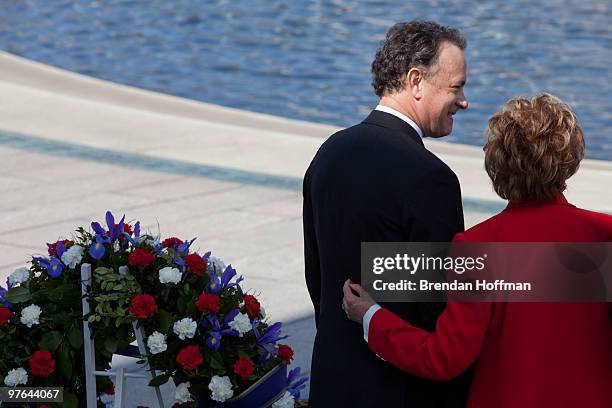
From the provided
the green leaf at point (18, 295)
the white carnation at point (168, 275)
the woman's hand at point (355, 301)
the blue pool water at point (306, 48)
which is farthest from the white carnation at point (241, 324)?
the blue pool water at point (306, 48)

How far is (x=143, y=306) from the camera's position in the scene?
13.4 feet

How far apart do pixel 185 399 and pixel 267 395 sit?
0.91 ft

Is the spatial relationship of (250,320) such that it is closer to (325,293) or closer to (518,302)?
(325,293)

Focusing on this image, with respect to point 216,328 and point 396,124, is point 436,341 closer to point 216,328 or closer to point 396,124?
point 396,124

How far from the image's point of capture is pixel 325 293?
353 centimetres

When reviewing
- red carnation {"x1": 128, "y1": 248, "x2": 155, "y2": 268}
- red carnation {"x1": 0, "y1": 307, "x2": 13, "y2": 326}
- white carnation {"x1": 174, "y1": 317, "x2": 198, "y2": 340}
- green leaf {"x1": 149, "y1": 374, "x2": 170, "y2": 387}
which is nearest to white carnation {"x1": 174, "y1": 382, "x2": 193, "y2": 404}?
green leaf {"x1": 149, "y1": 374, "x2": 170, "y2": 387}

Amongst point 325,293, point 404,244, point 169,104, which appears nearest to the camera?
point 404,244

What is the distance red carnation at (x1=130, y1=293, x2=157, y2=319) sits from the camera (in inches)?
160

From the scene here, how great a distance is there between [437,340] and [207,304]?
3.86ft

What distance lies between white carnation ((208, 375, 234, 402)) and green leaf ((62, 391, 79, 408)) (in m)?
0.54

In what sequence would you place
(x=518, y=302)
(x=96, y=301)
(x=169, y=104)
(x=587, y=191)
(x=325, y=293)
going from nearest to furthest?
(x=518, y=302)
(x=325, y=293)
(x=96, y=301)
(x=587, y=191)
(x=169, y=104)

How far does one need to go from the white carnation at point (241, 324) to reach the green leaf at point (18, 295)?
2.37ft

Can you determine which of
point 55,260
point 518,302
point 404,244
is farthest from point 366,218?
point 55,260

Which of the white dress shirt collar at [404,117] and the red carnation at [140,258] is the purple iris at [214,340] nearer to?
the red carnation at [140,258]
